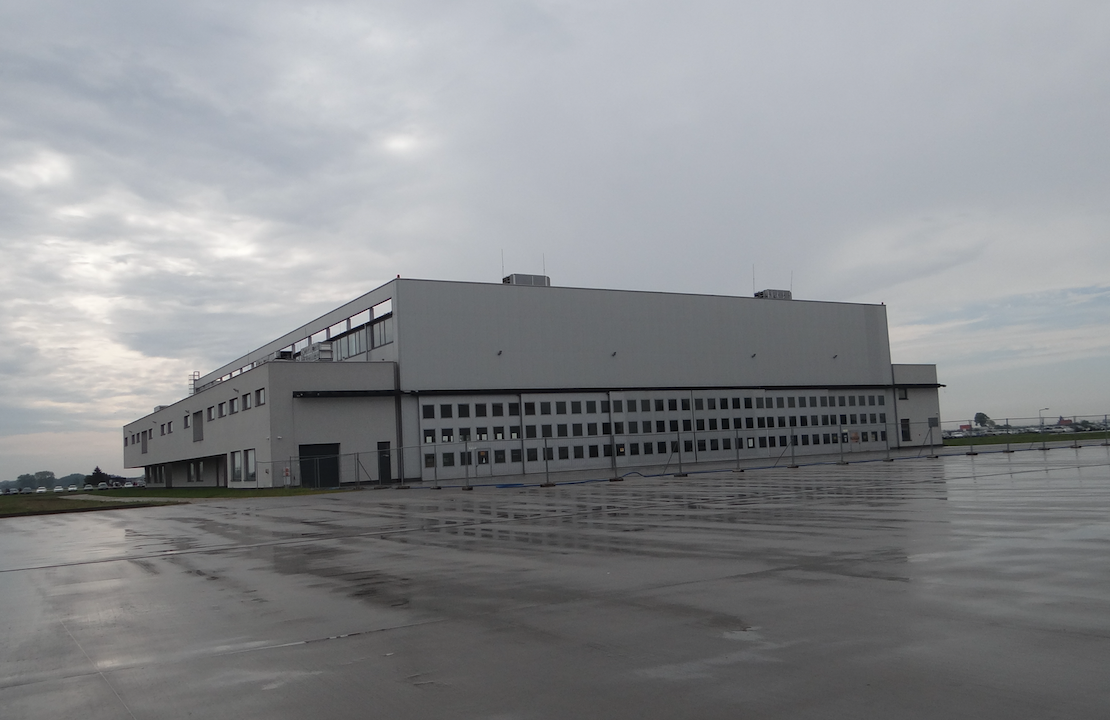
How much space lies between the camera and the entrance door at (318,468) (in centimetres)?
4566

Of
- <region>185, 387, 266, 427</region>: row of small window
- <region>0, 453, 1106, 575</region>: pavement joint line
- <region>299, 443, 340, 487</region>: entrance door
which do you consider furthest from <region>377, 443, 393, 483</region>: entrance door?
<region>0, 453, 1106, 575</region>: pavement joint line

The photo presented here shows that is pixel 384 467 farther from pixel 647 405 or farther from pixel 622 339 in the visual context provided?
pixel 622 339

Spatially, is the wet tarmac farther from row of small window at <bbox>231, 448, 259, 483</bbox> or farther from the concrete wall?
row of small window at <bbox>231, 448, 259, 483</bbox>

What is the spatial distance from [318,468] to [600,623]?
4065cm

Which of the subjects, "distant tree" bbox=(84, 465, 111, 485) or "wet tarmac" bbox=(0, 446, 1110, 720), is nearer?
"wet tarmac" bbox=(0, 446, 1110, 720)

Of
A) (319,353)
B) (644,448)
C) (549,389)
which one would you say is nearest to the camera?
(549,389)

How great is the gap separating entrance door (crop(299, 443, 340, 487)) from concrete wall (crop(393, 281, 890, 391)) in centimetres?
580

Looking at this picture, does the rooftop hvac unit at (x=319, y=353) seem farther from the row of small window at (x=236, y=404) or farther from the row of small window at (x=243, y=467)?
the row of small window at (x=243, y=467)

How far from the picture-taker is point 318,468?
A: 4569 cm

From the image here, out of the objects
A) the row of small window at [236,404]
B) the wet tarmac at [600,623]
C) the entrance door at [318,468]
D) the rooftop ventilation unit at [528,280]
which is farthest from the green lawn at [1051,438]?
the row of small window at [236,404]

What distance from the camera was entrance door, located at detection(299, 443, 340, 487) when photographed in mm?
45656

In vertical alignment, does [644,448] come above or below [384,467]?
above

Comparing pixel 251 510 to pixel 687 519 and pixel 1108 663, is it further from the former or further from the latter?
pixel 1108 663

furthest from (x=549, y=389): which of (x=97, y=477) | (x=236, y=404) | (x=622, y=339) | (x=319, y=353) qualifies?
(x=97, y=477)
